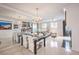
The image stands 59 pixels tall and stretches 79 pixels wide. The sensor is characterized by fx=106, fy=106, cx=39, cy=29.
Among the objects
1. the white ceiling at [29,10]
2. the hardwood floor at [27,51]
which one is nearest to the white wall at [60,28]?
the white ceiling at [29,10]

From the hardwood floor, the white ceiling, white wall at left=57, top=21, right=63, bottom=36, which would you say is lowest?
the hardwood floor

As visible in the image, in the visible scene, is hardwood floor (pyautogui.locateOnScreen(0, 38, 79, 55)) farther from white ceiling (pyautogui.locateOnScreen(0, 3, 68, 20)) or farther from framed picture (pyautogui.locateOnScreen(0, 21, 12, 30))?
white ceiling (pyautogui.locateOnScreen(0, 3, 68, 20))

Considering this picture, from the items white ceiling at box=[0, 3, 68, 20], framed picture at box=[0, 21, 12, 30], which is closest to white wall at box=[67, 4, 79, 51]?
A: white ceiling at box=[0, 3, 68, 20]

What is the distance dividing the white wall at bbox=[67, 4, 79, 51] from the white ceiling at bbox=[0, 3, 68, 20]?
13 cm

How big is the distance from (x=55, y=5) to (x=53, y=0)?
101 millimetres

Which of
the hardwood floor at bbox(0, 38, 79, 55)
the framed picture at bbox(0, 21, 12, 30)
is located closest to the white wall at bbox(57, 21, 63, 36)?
the hardwood floor at bbox(0, 38, 79, 55)

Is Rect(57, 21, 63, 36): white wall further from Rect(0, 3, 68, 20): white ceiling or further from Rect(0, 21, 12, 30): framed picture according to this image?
Rect(0, 21, 12, 30): framed picture

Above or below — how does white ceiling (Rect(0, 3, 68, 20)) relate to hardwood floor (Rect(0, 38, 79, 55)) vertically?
above

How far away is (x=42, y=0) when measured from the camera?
198 cm

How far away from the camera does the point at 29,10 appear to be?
2.00 meters

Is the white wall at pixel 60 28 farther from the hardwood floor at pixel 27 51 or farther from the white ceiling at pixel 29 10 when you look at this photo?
the hardwood floor at pixel 27 51

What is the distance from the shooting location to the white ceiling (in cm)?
196

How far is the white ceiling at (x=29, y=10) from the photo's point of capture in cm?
196

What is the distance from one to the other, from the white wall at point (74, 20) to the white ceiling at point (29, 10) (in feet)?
0.44
